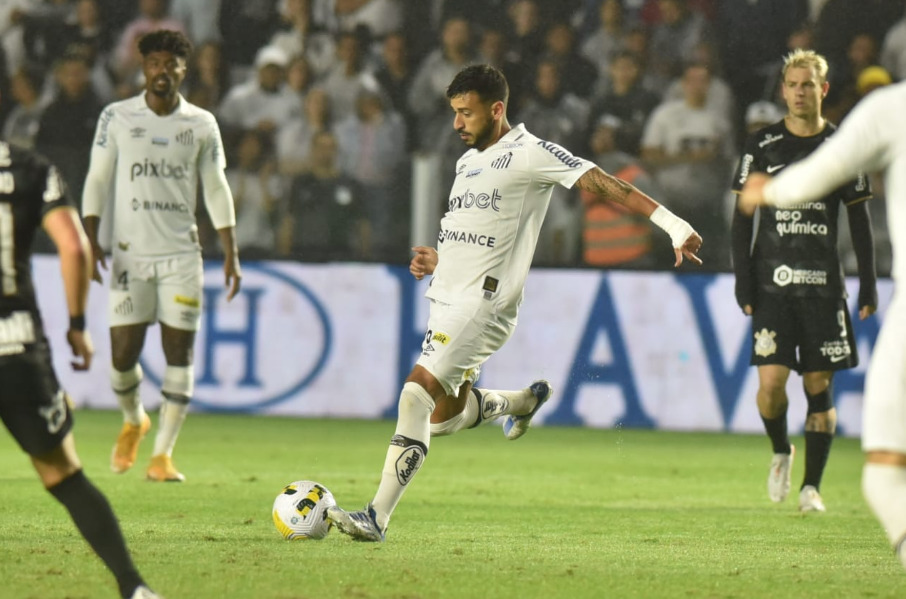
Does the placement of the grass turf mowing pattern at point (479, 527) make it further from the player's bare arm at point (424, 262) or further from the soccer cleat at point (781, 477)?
the player's bare arm at point (424, 262)

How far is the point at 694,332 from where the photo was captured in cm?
1311

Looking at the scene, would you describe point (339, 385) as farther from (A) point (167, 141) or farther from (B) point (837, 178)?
(B) point (837, 178)

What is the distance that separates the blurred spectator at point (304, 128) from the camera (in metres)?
14.5

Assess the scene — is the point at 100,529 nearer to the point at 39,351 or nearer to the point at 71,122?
the point at 39,351

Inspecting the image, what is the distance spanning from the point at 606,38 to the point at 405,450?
9.07 m

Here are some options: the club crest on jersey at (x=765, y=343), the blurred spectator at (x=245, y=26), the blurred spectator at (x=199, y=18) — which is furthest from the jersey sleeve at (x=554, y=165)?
the blurred spectator at (x=199, y=18)

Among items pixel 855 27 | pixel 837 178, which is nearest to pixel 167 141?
pixel 837 178

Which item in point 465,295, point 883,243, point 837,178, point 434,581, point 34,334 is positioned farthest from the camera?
point 883,243

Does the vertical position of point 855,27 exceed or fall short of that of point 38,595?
it exceeds it

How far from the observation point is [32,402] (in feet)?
15.6

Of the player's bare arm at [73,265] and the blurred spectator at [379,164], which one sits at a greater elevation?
the player's bare arm at [73,265]

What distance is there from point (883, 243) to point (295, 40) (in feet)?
20.3

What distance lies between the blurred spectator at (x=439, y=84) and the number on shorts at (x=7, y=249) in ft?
32.6

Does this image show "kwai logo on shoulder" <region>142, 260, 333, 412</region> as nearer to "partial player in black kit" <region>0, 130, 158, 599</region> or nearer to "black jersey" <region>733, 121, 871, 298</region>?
"black jersey" <region>733, 121, 871, 298</region>
